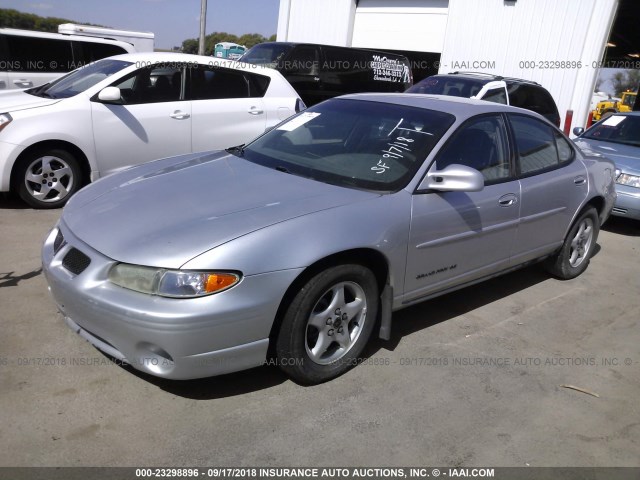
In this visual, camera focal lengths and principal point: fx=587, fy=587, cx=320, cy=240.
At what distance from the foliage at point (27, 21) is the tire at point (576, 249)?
1166 inches

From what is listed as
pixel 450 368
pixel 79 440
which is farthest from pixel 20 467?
pixel 450 368

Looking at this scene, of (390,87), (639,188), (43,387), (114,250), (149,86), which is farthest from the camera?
(390,87)

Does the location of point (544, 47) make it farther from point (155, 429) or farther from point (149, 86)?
point (155, 429)

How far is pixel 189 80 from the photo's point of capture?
6680 millimetres

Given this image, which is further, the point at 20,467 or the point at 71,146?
the point at 71,146

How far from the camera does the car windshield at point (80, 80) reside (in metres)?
6.31

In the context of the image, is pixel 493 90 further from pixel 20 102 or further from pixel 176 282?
pixel 176 282

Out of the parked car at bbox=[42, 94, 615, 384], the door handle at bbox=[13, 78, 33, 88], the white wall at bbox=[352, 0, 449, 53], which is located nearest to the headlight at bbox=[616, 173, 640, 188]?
the parked car at bbox=[42, 94, 615, 384]

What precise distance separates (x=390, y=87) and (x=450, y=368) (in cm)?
1008

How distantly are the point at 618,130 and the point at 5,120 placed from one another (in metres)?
7.65

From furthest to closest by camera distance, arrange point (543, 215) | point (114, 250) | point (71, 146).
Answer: point (71, 146)
point (543, 215)
point (114, 250)

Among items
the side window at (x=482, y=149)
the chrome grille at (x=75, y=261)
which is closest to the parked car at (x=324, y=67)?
the side window at (x=482, y=149)

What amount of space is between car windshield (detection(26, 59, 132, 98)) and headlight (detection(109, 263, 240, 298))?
13.8ft

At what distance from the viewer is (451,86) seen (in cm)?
977
